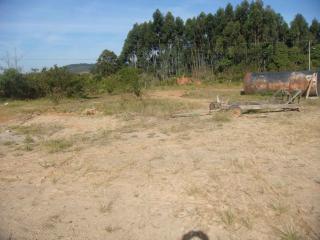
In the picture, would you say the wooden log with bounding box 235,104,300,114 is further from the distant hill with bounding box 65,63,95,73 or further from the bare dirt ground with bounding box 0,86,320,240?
the distant hill with bounding box 65,63,95,73

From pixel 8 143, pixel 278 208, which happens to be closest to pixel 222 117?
pixel 8 143

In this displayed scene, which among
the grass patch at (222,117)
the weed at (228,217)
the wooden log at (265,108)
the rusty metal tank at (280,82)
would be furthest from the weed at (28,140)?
the rusty metal tank at (280,82)

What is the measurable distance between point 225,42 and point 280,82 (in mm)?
22190

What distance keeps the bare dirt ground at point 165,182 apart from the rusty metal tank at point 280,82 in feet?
17.6

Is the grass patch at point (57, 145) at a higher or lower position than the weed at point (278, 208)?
higher

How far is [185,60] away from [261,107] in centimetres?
3108

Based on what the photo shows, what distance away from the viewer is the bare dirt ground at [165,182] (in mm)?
3438

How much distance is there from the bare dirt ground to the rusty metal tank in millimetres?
5370

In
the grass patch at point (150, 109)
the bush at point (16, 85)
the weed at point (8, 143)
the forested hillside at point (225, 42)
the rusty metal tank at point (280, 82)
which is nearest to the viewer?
the weed at point (8, 143)

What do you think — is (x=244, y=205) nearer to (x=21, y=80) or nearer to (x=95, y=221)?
(x=95, y=221)

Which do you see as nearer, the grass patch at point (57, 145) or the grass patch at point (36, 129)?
the grass patch at point (57, 145)

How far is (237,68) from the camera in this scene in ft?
106

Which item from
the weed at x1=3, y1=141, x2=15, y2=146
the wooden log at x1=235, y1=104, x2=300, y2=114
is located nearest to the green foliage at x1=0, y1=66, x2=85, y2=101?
the weed at x1=3, y1=141, x2=15, y2=146

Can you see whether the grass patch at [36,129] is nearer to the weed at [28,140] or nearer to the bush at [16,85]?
the weed at [28,140]
